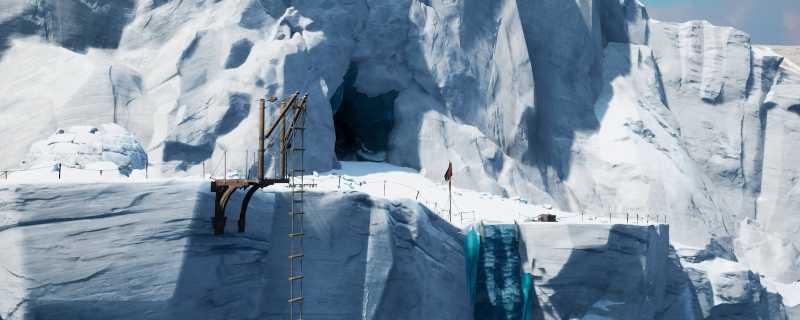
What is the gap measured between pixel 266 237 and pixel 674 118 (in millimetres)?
41773

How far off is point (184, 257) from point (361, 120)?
2604cm

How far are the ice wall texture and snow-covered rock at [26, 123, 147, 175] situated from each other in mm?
4572

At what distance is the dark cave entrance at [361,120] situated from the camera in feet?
174

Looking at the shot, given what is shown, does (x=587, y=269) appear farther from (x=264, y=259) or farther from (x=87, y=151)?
(x=87, y=151)

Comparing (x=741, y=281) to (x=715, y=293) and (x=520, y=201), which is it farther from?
(x=520, y=201)

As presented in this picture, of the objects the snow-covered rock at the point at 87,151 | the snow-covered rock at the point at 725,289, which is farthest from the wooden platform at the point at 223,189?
the snow-covered rock at the point at 725,289

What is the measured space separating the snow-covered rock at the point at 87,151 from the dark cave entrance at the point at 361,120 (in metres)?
17.4

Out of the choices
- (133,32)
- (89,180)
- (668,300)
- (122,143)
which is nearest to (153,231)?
(89,180)

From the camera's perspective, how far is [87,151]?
3431cm

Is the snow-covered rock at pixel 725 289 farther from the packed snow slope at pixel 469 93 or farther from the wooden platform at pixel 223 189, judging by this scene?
the wooden platform at pixel 223 189

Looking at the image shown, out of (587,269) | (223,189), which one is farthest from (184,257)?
(587,269)

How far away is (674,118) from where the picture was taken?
218 feet

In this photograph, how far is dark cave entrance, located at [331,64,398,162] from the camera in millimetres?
52938

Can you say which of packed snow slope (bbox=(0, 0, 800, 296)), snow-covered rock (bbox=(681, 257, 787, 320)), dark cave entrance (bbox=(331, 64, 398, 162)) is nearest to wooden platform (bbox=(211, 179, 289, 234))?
packed snow slope (bbox=(0, 0, 800, 296))
